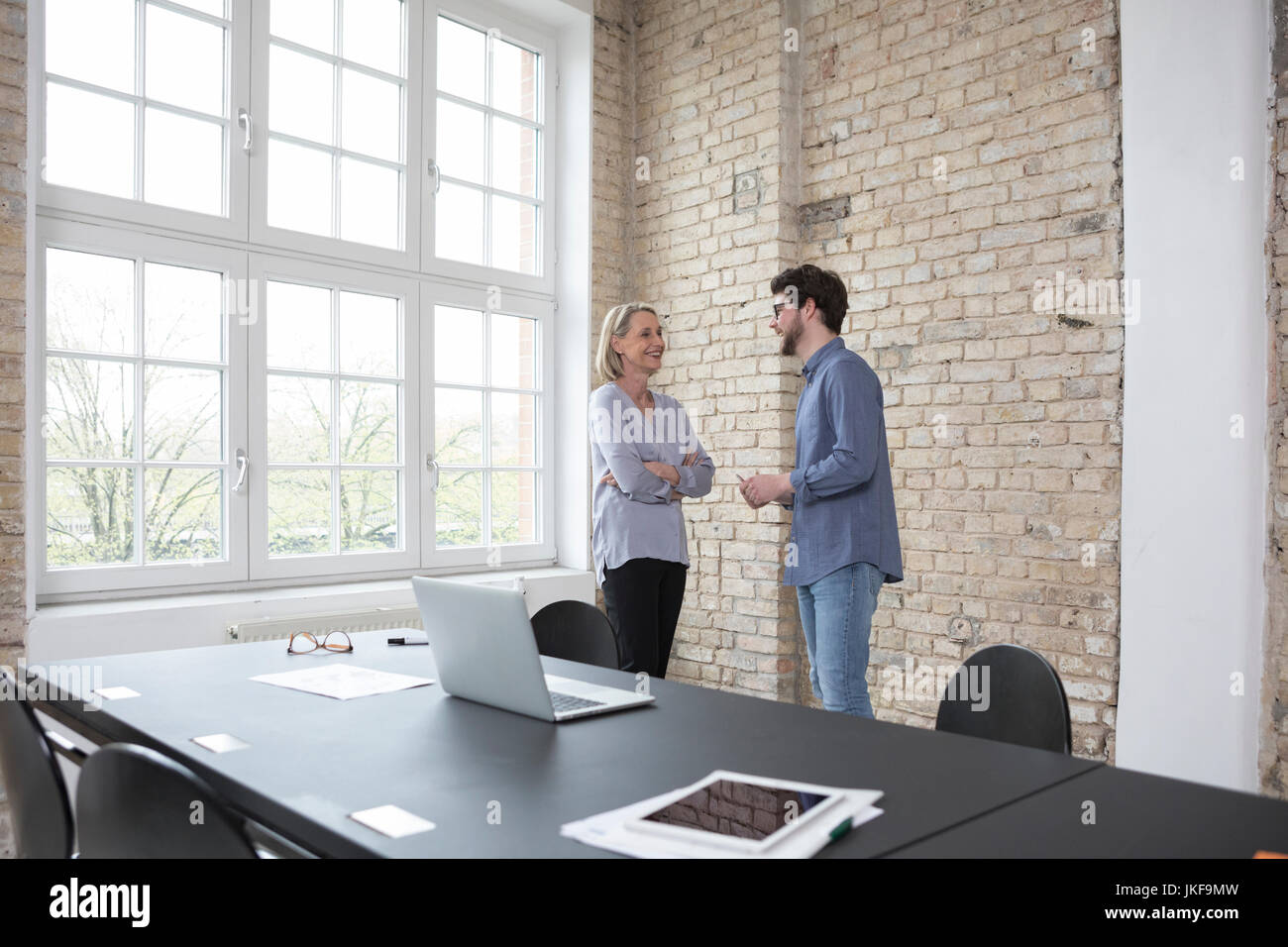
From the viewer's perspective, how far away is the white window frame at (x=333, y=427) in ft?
13.5

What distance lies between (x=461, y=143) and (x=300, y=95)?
838mm

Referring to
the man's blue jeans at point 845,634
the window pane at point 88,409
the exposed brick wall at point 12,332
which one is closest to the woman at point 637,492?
the man's blue jeans at point 845,634

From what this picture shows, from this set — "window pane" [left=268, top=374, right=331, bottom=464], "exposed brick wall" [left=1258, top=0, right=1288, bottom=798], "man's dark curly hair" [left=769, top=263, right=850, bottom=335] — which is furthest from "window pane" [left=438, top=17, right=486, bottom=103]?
"exposed brick wall" [left=1258, top=0, right=1288, bottom=798]

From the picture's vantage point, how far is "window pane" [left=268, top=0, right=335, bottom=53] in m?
4.29

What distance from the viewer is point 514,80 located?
5211mm

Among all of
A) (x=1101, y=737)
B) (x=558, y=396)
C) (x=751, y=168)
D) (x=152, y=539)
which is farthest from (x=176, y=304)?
(x=1101, y=737)

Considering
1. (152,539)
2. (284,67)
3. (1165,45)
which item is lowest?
(152,539)

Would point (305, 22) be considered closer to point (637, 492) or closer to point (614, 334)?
point (614, 334)

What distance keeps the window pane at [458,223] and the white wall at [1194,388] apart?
9.72ft

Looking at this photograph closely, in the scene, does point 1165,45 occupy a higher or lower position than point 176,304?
higher
